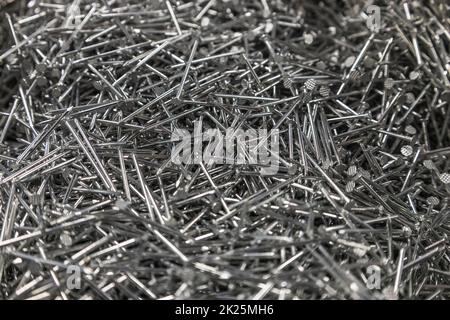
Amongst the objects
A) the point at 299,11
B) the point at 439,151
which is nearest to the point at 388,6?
the point at 299,11

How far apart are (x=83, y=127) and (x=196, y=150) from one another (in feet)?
1.32

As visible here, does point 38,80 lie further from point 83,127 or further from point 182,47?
point 182,47

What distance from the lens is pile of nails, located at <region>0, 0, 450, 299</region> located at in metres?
1.39

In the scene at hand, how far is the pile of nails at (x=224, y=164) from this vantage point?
139 cm

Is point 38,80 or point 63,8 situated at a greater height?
point 63,8

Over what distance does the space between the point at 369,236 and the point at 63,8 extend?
1.58m

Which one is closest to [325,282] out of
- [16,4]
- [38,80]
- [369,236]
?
[369,236]

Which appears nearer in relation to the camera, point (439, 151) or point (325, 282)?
point (325, 282)

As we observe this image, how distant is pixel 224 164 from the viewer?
1.65 meters
